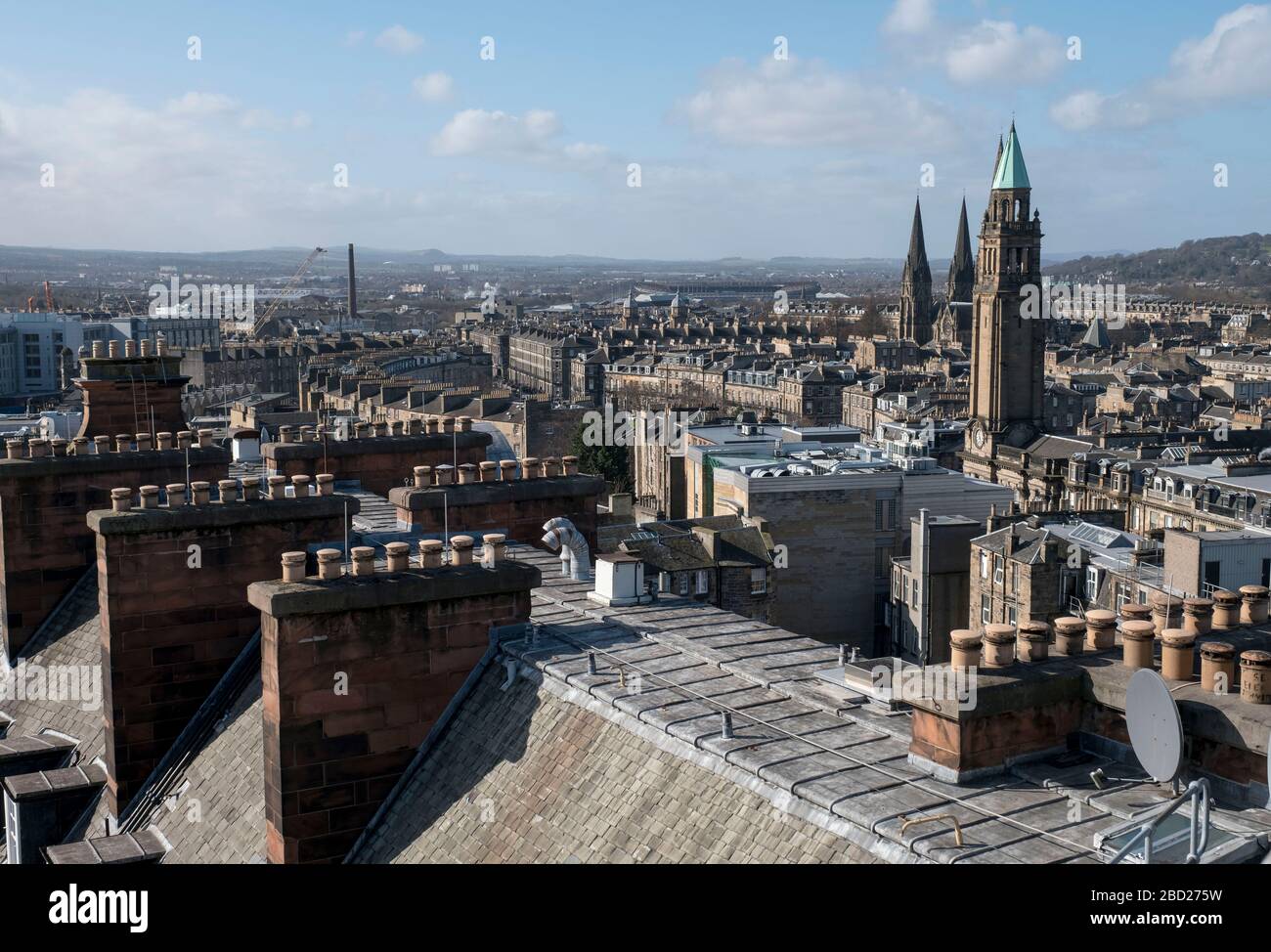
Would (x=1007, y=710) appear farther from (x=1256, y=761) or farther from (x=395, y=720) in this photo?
(x=395, y=720)

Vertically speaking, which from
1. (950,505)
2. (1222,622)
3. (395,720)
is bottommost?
(950,505)

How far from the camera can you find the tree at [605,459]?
100938mm

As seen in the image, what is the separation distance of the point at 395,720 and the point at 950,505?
5937 centimetres

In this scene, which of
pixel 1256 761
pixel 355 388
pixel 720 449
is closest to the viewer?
pixel 1256 761

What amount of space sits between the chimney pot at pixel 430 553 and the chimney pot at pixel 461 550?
19cm

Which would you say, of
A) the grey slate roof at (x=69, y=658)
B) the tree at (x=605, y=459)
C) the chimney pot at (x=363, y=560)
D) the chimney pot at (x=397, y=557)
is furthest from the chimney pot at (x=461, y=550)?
the tree at (x=605, y=459)

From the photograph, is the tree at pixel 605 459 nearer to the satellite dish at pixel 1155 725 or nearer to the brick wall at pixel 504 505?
the brick wall at pixel 504 505

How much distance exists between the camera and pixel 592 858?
12.8m

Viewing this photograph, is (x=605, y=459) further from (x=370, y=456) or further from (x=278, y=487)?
(x=278, y=487)

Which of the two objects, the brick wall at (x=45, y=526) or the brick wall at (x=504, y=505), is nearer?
the brick wall at (x=504, y=505)

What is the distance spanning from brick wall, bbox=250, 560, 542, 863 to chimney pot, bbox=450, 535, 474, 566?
217mm

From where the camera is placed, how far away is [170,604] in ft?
61.4
